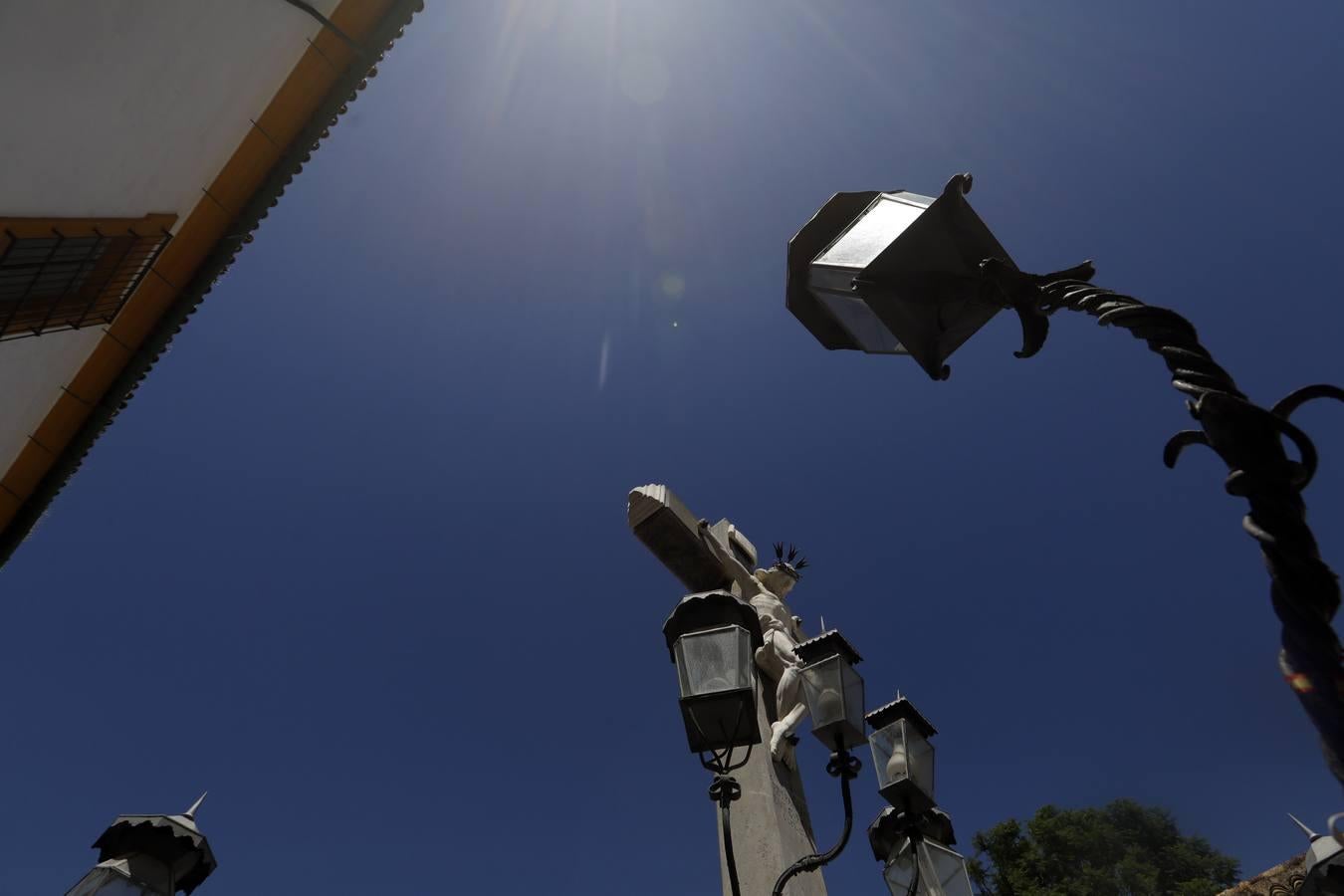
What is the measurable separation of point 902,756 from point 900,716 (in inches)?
11.3

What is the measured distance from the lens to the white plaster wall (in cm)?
442

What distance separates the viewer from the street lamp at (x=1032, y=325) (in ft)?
3.20

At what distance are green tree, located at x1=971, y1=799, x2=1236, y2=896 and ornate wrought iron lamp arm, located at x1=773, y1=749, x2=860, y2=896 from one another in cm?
2216

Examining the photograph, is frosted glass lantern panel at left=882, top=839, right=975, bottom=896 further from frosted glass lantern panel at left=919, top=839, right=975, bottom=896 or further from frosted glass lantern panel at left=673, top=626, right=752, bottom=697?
frosted glass lantern panel at left=673, top=626, right=752, bottom=697

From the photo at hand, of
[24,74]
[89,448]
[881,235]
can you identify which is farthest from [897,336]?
[89,448]

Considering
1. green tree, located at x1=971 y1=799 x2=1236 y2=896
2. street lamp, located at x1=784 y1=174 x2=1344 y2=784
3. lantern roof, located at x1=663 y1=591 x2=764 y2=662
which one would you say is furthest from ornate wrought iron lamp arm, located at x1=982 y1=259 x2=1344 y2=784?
green tree, located at x1=971 y1=799 x2=1236 y2=896

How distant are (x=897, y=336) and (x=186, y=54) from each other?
563 cm

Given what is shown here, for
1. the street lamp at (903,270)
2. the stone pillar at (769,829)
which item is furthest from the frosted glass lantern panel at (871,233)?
the stone pillar at (769,829)

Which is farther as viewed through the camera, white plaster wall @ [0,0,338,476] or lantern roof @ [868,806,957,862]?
lantern roof @ [868,806,957,862]

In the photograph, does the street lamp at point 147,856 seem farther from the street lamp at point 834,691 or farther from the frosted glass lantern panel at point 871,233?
the frosted glass lantern panel at point 871,233

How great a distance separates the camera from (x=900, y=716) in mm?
4777

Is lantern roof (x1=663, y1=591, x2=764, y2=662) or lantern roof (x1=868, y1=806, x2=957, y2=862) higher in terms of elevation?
lantern roof (x1=663, y1=591, x2=764, y2=662)

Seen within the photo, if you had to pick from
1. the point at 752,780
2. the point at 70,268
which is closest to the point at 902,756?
the point at 752,780

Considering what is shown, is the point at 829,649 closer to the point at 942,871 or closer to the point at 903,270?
the point at 942,871
